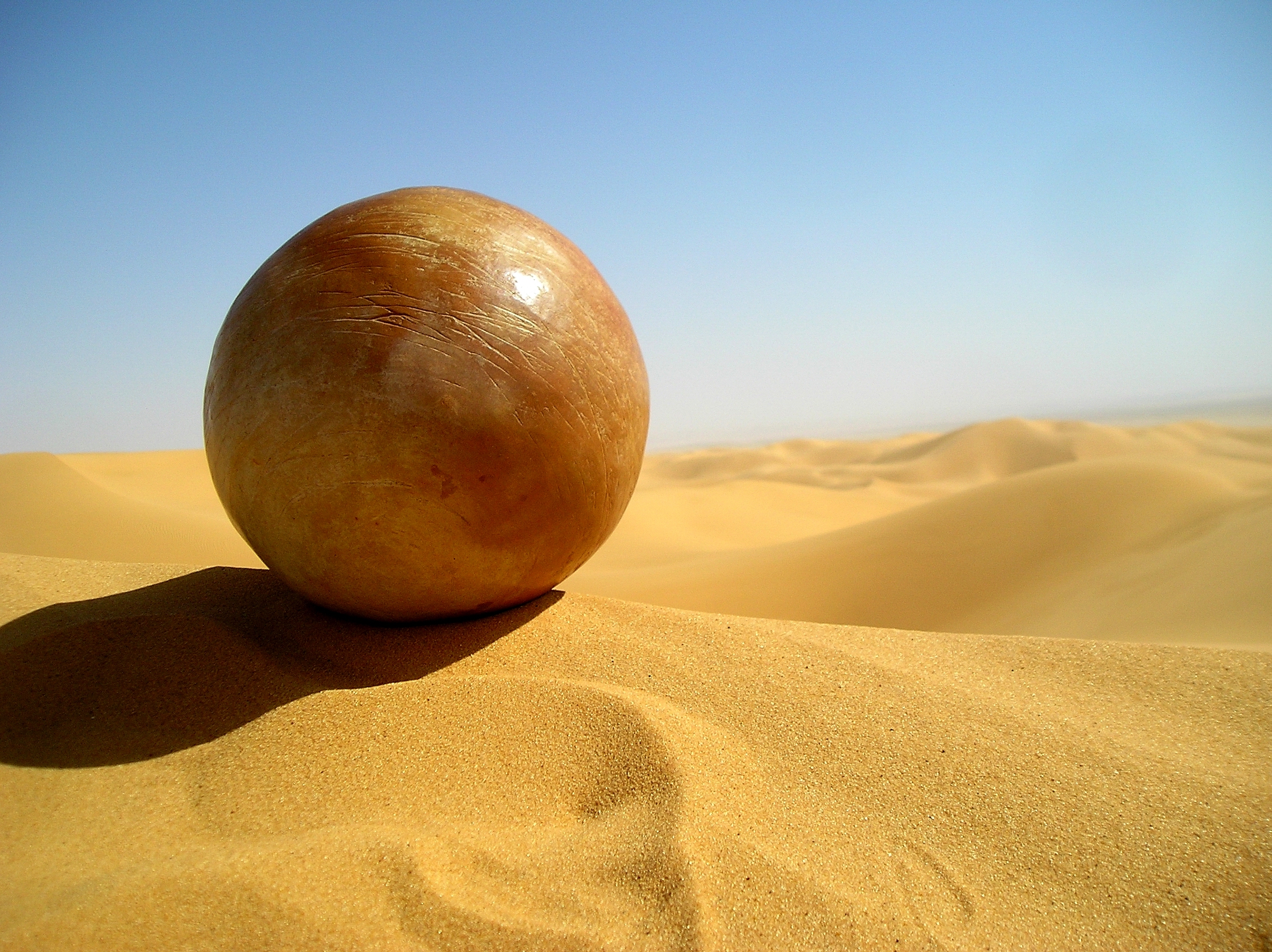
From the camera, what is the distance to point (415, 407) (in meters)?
3.04

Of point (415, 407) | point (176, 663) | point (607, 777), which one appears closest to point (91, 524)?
point (176, 663)

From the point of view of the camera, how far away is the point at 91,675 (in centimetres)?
324

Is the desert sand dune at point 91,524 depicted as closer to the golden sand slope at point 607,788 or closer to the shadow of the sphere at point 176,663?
the shadow of the sphere at point 176,663

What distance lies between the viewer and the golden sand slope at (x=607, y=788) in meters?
2.03

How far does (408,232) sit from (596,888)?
103 inches

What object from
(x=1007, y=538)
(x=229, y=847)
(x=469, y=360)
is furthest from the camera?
(x=1007, y=538)

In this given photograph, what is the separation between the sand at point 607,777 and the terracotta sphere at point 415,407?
527 millimetres

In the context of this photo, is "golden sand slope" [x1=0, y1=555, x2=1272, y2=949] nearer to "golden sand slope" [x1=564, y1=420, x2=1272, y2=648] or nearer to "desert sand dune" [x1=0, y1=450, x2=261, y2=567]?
"golden sand slope" [x1=564, y1=420, x2=1272, y2=648]

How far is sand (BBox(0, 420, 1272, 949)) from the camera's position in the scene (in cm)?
204

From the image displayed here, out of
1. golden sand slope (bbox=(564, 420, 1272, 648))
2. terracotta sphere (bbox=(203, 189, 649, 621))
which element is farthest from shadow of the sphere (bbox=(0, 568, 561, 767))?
golden sand slope (bbox=(564, 420, 1272, 648))

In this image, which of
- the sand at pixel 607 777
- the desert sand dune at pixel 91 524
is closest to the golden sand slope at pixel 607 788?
the sand at pixel 607 777

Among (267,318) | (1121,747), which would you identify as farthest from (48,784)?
(1121,747)

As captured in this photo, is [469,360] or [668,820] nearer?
[668,820]

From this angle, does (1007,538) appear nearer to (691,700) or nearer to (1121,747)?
(1121,747)
